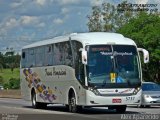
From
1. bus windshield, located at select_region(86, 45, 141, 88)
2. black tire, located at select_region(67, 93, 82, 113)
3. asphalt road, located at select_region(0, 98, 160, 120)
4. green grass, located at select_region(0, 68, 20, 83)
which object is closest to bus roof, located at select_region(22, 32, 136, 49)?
bus windshield, located at select_region(86, 45, 141, 88)

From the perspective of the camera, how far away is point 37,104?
31.5 metres

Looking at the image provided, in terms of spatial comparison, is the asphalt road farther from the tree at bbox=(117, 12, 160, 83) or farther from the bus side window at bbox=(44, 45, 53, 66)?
the tree at bbox=(117, 12, 160, 83)

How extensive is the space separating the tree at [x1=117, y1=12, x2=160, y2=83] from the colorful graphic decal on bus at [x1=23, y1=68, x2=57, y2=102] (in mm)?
22110

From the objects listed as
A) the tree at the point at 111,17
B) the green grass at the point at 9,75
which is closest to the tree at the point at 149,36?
the tree at the point at 111,17

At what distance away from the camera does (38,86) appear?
30.8 meters

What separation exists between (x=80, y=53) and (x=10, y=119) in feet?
20.7

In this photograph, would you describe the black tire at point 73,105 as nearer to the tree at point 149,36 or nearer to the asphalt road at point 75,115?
the asphalt road at point 75,115

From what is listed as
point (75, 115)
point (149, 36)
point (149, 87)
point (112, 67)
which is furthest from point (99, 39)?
point (149, 36)

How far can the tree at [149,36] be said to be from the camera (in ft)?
175

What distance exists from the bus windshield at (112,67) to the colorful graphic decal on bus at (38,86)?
4624 millimetres

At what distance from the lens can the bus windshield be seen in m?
24.1

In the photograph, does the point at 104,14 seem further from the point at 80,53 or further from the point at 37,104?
the point at 80,53

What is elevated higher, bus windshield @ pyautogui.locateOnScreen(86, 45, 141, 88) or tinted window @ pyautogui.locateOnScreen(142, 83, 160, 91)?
bus windshield @ pyautogui.locateOnScreen(86, 45, 141, 88)

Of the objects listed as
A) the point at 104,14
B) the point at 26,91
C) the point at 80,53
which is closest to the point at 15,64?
the point at 104,14
